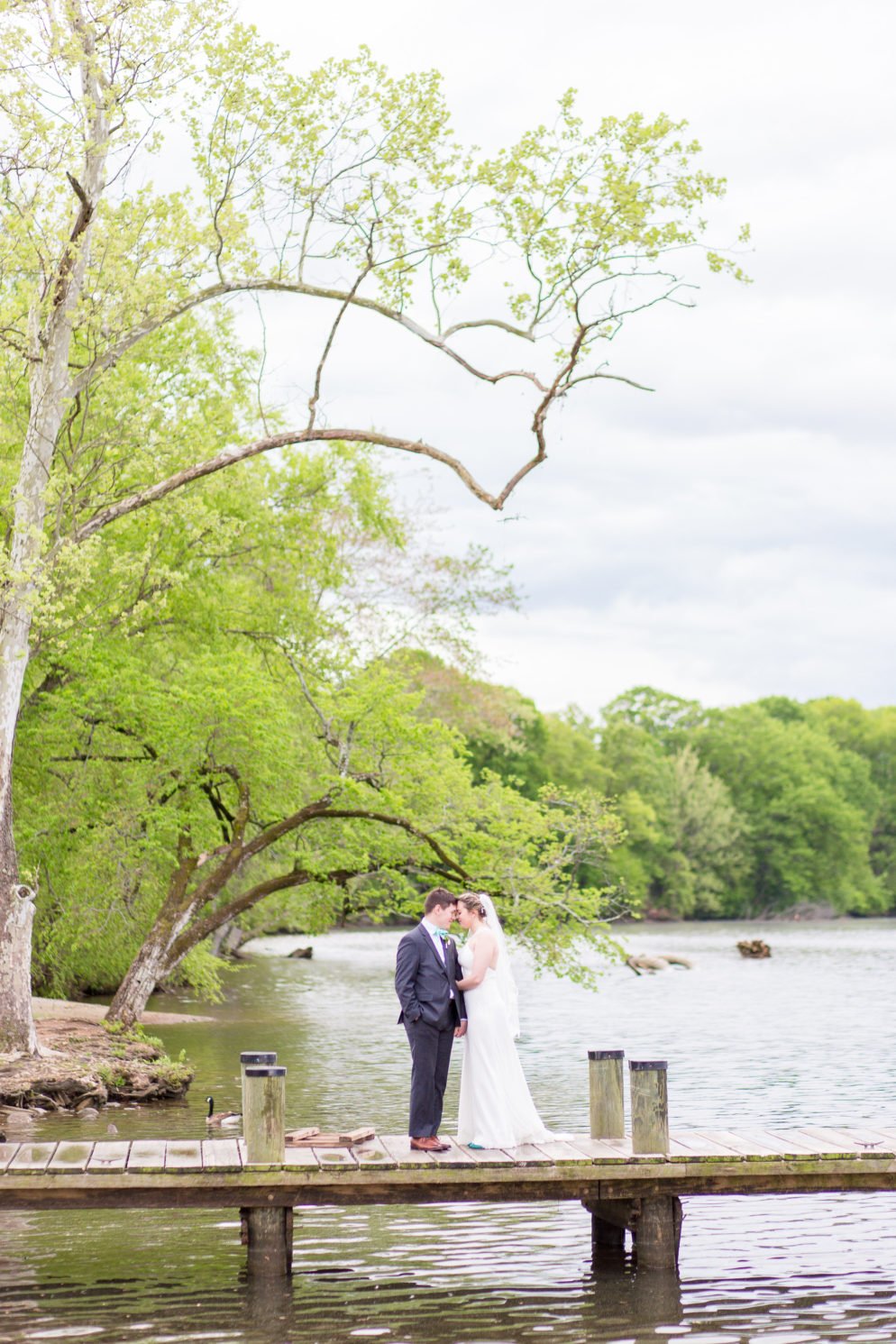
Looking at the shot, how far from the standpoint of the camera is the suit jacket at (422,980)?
12.1 m

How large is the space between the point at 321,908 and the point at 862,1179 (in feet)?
53.6

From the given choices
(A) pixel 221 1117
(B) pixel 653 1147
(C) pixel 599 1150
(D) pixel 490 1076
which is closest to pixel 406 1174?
(D) pixel 490 1076

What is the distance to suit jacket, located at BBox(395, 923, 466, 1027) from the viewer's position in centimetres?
1211

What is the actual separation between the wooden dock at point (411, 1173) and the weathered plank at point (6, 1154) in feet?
0.07

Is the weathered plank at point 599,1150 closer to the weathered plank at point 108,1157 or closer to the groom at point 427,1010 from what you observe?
the groom at point 427,1010

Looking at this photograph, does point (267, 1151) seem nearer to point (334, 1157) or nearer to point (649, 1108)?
point (334, 1157)

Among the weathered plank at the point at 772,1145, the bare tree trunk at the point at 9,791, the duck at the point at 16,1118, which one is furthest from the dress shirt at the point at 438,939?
the bare tree trunk at the point at 9,791

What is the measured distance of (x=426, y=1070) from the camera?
12.2 metres

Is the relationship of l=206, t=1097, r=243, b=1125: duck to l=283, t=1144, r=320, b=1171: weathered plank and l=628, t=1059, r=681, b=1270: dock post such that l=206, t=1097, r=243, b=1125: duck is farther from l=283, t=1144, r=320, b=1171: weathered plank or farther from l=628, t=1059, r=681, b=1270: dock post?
l=628, t=1059, r=681, b=1270: dock post

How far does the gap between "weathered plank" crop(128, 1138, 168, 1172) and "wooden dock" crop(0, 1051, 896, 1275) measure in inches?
0.5

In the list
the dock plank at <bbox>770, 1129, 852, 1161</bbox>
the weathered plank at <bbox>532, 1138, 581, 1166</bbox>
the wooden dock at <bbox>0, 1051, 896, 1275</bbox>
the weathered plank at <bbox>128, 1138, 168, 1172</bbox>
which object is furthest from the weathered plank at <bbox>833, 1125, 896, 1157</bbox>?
the weathered plank at <bbox>128, 1138, 168, 1172</bbox>

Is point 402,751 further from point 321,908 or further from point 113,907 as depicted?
point 113,907

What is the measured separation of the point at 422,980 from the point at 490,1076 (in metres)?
0.98

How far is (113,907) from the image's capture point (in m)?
26.6
